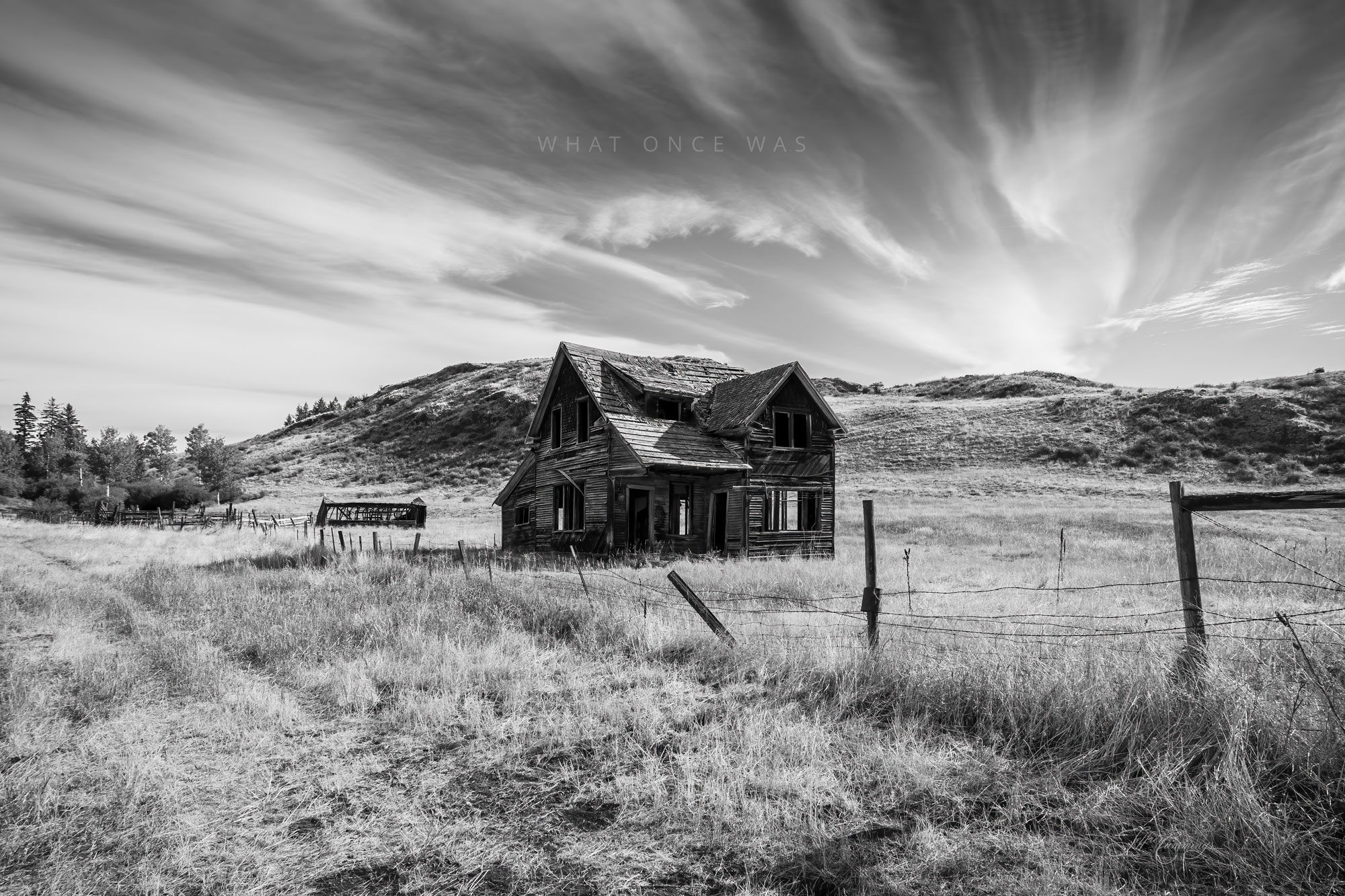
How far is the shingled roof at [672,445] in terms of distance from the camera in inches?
801

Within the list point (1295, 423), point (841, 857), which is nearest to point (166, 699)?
point (841, 857)

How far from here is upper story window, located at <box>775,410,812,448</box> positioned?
2295cm

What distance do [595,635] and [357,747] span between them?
11.9 ft

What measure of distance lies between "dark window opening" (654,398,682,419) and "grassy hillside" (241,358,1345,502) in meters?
30.7

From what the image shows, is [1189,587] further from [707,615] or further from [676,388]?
[676,388]

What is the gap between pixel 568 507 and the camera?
2434 cm

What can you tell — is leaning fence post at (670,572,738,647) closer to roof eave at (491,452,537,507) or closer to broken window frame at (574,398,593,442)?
broken window frame at (574,398,593,442)

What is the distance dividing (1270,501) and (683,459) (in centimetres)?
1623

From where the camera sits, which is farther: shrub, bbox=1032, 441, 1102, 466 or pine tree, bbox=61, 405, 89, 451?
pine tree, bbox=61, 405, 89, 451

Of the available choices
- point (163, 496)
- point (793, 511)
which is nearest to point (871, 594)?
point (793, 511)

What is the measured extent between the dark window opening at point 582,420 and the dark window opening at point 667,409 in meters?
2.31

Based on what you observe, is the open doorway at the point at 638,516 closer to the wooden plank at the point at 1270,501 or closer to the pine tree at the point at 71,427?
the wooden plank at the point at 1270,501

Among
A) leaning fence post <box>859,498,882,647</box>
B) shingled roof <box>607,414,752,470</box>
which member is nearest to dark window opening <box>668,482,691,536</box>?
shingled roof <box>607,414,752,470</box>

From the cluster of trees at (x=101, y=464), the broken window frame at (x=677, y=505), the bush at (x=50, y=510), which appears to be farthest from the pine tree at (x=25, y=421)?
the broken window frame at (x=677, y=505)
